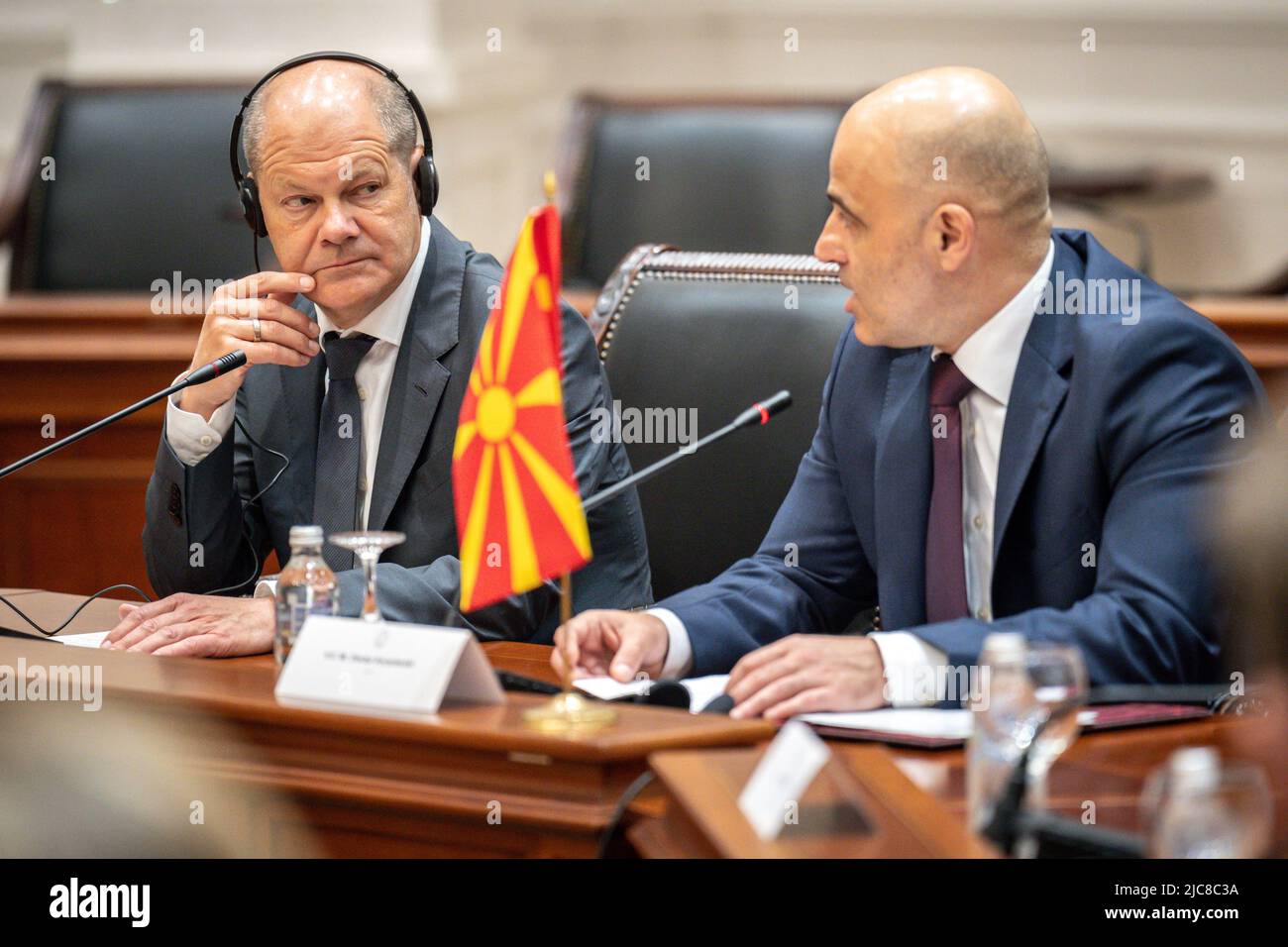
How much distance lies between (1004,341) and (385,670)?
78cm

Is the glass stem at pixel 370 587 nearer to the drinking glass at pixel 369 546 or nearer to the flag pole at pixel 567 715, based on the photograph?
the drinking glass at pixel 369 546

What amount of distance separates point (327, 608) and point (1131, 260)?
3836mm

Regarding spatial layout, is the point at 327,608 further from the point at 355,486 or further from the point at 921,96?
the point at 921,96

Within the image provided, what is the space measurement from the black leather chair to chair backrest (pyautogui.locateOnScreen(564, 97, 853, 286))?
81 centimetres

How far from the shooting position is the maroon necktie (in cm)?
184

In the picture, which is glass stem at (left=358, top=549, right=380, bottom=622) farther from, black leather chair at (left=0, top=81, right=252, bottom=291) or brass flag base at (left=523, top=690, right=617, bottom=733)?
black leather chair at (left=0, top=81, right=252, bottom=291)

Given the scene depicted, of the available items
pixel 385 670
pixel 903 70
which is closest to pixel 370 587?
pixel 385 670

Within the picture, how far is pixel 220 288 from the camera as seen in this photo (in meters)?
2.13

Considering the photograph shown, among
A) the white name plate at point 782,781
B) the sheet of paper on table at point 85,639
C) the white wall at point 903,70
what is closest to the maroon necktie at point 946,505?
the white name plate at point 782,781

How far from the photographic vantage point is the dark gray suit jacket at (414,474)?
6.86ft

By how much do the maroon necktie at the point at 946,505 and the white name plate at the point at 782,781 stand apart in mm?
771

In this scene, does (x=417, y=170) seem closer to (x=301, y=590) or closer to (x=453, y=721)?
(x=301, y=590)
